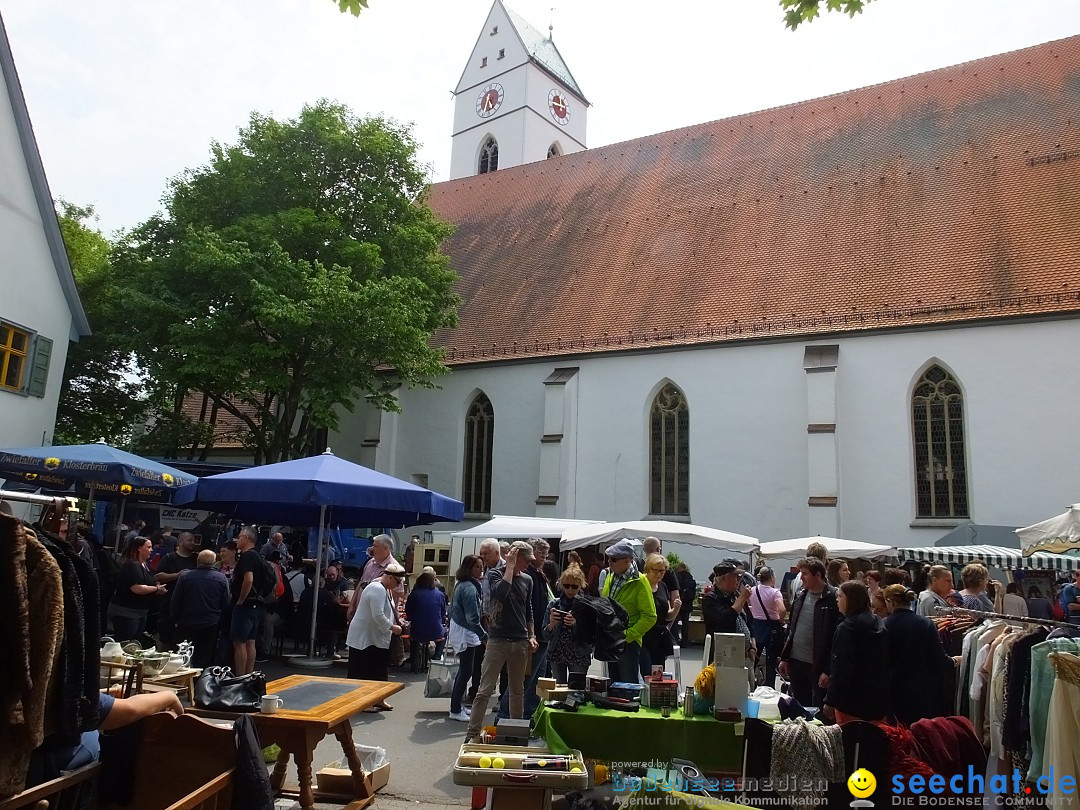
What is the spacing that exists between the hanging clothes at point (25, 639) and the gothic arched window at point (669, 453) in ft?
58.0

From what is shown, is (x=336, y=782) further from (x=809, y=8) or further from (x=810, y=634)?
(x=809, y=8)

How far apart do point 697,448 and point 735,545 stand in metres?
5.25

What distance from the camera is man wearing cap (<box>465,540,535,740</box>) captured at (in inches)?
267

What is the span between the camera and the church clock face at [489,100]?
37.9 meters

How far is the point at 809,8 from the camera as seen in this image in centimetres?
536

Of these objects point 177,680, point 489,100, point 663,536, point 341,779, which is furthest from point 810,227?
point 489,100

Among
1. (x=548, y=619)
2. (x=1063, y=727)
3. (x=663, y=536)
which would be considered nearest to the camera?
(x=1063, y=727)

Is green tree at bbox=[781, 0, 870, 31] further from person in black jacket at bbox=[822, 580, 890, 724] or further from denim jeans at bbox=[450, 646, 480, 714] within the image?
denim jeans at bbox=[450, 646, 480, 714]

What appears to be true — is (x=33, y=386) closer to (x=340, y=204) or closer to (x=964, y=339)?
(x=340, y=204)

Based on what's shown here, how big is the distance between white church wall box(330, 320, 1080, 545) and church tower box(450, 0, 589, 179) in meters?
17.6

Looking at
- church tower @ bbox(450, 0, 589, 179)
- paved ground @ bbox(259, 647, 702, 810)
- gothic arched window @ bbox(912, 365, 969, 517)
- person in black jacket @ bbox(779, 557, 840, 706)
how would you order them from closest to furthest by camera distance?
paved ground @ bbox(259, 647, 702, 810) → person in black jacket @ bbox(779, 557, 840, 706) → gothic arched window @ bbox(912, 365, 969, 517) → church tower @ bbox(450, 0, 589, 179)

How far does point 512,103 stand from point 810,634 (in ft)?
112

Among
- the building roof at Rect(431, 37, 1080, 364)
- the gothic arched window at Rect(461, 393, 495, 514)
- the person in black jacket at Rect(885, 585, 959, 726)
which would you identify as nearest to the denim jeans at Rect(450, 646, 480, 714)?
the person in black jacket at Rect(885, 585, 959, 726)

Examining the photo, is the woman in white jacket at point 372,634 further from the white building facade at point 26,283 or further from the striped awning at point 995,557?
the white building facade at point 26,283
